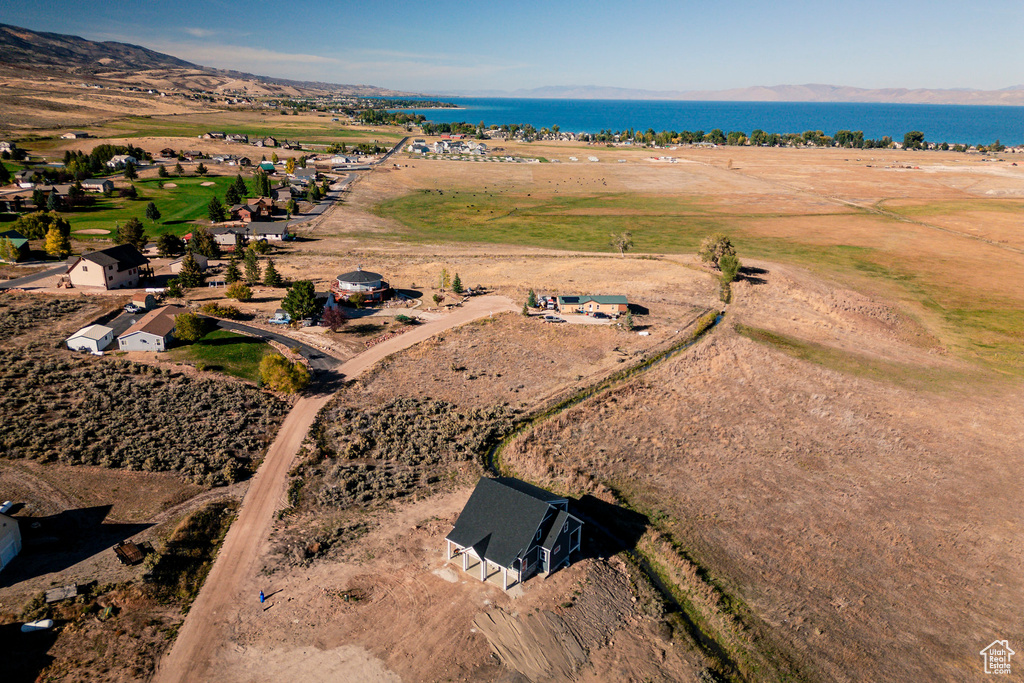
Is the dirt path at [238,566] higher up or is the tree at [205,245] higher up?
the tree at [205,245]

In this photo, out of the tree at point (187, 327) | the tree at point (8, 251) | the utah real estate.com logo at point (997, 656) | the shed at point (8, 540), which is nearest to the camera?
the utah real estate.com logo at point (997, 656)

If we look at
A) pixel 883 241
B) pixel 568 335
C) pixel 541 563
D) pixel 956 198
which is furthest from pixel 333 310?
pixel 956 198

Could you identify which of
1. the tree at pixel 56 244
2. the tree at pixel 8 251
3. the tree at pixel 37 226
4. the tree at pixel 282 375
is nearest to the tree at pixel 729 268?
the tree at pixel 282 375

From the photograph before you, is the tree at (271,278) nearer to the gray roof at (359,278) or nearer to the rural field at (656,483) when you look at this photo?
the rural field at (656,483)

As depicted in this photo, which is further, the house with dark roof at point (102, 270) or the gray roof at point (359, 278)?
the gray roof at point (359, 278)

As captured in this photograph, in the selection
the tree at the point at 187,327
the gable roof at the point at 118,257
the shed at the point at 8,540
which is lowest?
the shed at the point at 8,540

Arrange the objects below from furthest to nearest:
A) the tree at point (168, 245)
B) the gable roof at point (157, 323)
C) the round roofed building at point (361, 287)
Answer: the tree at point (168, 245) → the round roofed building at point (361, 287) → the gable roof at point (157, 323)
